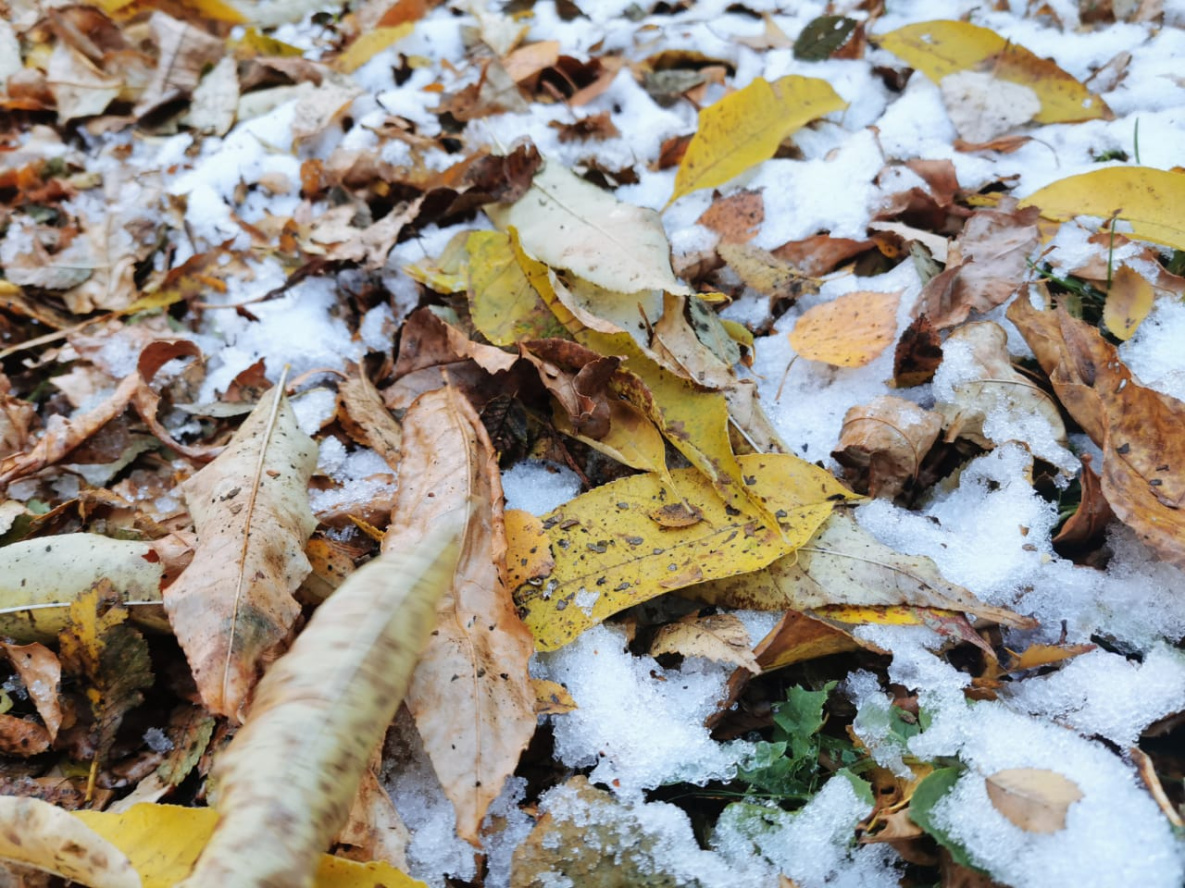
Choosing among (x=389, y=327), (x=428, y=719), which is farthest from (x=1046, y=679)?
(x=389, y=327)

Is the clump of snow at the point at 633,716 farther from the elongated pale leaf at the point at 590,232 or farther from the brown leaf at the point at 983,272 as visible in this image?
the brown leaf at the point at 983,272

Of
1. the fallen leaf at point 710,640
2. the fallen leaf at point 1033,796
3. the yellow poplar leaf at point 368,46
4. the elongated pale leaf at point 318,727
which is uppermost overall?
the yellow poplar leaf at point 368,46

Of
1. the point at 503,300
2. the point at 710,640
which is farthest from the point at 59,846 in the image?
the point at 503,300

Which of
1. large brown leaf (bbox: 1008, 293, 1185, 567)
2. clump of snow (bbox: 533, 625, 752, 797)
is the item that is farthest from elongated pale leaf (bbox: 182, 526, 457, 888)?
large brown leaf (bbox: 1008, 293, 1185, 567)

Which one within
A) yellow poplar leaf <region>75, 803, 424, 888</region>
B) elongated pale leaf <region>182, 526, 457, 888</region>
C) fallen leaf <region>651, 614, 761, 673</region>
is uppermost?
elongated pale leaf <region>182, 526, 457, 888</region>

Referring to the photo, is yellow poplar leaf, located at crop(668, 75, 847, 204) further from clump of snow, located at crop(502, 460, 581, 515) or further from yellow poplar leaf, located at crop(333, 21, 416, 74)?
yellow poplar leaf, located at crop(333, 21, 416, 74)

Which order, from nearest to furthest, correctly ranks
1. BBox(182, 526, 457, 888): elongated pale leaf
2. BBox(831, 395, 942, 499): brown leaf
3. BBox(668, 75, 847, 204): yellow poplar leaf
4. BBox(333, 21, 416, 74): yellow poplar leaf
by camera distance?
BBox(182, 526, 457, 888): elongated pale leaf, BBox(831, 395, 942, 499): brown leaf, BBox(668, 75, 847, 204): yellow poplar leaf, BBox(333, 21, 416, 74): yellow poplar leaf

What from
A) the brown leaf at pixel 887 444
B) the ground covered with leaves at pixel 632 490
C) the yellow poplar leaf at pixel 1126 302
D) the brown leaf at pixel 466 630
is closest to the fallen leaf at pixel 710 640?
the ground covered with leaves at pixel 632 490
